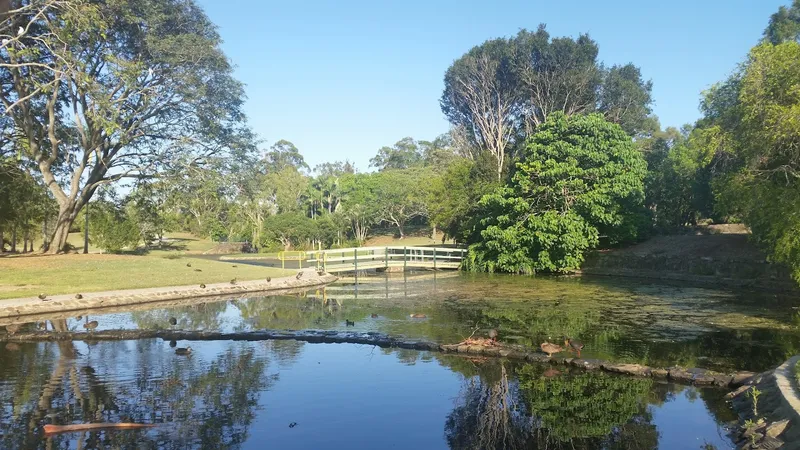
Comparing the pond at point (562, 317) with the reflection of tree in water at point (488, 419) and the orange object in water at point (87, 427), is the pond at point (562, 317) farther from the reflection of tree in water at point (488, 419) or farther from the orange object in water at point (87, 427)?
the orange object in water at point (87, 427)

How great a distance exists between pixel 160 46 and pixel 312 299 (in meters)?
15.0

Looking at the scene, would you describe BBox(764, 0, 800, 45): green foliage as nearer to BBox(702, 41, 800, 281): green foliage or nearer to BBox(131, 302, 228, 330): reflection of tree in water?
BBox(702, 41, 800, 281): green foliage

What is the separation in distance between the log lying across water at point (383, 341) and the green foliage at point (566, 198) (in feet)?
67.4

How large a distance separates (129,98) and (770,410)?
1177 inches

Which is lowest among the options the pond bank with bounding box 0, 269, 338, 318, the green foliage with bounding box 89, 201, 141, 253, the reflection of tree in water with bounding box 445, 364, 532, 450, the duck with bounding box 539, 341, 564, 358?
the reflection of tree in water with bounding box 445, 364, 532, 450

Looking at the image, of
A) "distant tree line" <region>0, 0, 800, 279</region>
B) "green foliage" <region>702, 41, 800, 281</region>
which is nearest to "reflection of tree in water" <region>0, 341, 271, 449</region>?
"distant tree line" <region>0, 0, 800, 279</region>

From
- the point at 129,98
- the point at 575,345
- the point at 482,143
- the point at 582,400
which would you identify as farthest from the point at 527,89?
the point at 582,400

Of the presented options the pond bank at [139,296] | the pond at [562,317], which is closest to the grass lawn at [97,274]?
the pond bank at [139,296]

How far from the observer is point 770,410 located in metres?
7.46

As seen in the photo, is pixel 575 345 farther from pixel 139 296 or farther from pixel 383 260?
pixel 383 260

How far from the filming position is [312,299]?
22000 mm

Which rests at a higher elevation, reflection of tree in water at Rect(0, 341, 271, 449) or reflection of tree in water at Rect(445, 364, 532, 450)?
reflection of tree in water at Rect(0, 341, 271, 449)

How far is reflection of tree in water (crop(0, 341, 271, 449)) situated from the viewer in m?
7.22

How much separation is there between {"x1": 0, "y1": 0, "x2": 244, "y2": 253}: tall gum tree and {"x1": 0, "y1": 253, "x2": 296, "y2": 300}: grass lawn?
14.0 ft
